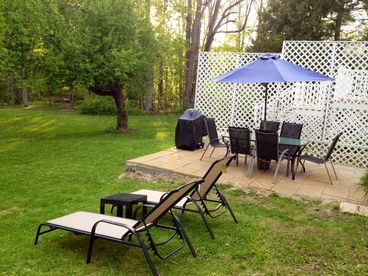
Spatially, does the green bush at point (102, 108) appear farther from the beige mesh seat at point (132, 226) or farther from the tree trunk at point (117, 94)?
the beige mesh seat at point (132, 226)

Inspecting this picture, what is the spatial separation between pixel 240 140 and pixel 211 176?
2022 mm

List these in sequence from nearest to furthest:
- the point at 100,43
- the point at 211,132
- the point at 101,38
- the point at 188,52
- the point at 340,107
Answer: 1. the point at 211,132
2. the point at 340,107
3. the point at 100,43
4. the point at 101,38
5. the point at 188,52

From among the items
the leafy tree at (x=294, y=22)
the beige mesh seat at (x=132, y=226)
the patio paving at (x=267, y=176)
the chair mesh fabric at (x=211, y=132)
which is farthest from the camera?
the leafy tree at (x=294, y=22)

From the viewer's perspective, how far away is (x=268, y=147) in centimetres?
537

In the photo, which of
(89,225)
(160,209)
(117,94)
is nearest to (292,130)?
(160,209)

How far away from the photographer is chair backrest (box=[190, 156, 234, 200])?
382cm

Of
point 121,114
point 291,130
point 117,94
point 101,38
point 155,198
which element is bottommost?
point 155,198

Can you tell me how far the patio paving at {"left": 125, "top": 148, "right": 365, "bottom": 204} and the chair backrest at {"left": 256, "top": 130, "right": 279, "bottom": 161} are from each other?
39 centimetres

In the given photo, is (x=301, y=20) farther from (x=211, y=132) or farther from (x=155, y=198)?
(x=155, y=198)

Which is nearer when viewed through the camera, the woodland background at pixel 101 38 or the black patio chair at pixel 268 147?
the black patio chair at pixel 268 147

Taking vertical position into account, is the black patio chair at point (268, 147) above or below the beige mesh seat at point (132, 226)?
above

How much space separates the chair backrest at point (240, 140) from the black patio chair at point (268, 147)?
254mm

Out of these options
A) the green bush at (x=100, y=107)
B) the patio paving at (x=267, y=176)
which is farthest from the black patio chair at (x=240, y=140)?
the green bush at (x=100, y=107)

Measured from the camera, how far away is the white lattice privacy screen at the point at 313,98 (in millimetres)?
7293
